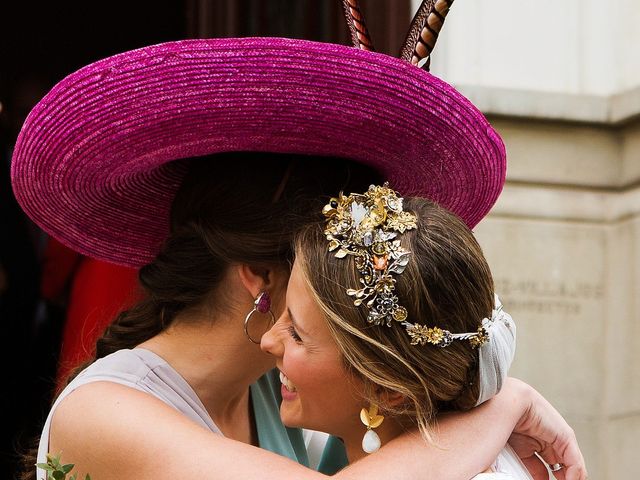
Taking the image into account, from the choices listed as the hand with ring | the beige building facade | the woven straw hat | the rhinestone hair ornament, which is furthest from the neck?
the beige building facade

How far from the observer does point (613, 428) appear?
4.44m

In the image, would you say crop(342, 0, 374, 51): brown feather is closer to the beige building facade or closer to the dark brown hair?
the dark brown hair

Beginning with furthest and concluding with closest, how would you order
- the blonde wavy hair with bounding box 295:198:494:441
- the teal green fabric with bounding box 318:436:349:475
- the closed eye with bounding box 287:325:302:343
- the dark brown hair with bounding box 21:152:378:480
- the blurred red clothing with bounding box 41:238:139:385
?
the blurred red clothing with bounding box 41:238:139:385 → the teal green fabric with bounding box 318:436:349:475 → the dark brown hair with bounding box 21:152:378:480 → the closed eye with bounding box 287:325:302:343 → the blonde wavy hair with bounding box 295:198:494:441

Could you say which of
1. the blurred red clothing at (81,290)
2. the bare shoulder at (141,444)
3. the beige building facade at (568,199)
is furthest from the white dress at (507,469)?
the beige building facade at (568,199)

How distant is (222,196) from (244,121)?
0.24m

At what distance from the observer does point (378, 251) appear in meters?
1.98

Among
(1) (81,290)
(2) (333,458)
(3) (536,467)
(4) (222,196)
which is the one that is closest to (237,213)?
(4) (222,196)

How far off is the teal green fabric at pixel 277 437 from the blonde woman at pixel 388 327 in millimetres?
571

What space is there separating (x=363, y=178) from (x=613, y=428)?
2.38m

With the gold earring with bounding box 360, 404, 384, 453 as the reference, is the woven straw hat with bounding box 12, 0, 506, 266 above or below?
above

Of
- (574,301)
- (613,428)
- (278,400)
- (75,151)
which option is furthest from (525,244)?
(75,151)

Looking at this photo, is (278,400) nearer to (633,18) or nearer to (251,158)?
(251,158)

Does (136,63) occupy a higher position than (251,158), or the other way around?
(136,63)

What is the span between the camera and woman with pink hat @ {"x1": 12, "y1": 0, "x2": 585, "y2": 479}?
6.75 feet
